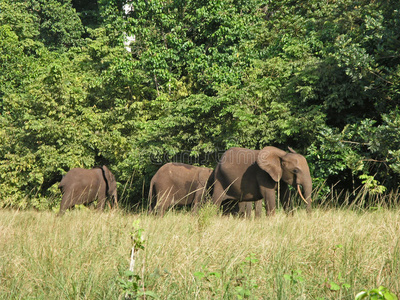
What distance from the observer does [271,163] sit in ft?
31.7

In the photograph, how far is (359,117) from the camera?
529 inches

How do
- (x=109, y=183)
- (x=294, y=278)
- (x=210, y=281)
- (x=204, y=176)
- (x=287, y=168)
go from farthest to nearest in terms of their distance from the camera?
(x=109, y=183) < (x=204, y=176) < (x=287, y=168) < (x=210, y=281) < (x=294, y=278)

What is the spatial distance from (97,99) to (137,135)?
245 cm

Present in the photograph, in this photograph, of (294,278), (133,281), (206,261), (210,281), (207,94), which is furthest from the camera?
(207,94)

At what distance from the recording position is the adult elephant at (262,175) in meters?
9.66

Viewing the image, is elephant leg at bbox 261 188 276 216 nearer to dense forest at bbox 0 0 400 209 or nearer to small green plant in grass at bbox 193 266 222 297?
dense forest at bbox 0 0 400 209

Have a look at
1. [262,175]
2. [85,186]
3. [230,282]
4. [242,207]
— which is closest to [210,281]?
[230,282]

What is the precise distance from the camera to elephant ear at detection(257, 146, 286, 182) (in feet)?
31.4

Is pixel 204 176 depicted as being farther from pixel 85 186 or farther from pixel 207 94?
pixel 207 94

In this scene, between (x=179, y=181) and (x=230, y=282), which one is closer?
(x=230, y=282)

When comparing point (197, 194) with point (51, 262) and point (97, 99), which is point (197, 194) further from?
point (97, 99)

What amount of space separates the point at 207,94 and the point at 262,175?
7664mm

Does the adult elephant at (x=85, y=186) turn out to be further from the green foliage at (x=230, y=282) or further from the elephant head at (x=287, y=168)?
the green foliage at (x=230, y=282)

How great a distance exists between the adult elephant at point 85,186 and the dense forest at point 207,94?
2.55 ft
